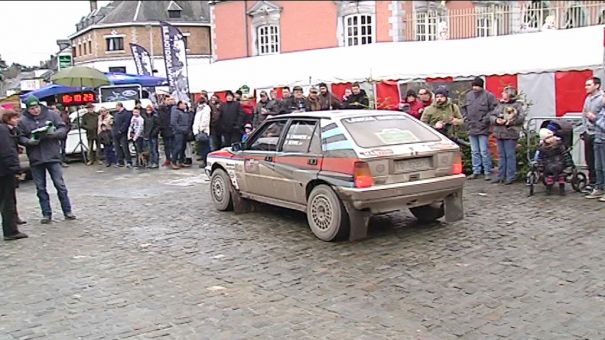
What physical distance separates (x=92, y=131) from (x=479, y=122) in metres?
12.3

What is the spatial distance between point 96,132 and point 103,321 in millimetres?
14772

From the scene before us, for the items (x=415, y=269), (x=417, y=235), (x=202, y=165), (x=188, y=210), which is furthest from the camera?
(x=202, y=165)

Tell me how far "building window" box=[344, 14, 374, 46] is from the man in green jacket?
1748 centimetres

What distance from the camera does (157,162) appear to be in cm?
1730

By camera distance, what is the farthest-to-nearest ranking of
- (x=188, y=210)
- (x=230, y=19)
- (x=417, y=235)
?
(x=230, y=19) → (x=188, y=210) → (x=417, y=235)

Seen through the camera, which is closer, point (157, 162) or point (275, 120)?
point (275, 120)

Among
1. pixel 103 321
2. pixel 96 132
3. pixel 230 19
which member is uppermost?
pixel 230 19

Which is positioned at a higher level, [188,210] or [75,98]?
[75,98]

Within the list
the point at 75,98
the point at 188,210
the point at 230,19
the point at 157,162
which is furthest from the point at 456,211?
the point at 230,19

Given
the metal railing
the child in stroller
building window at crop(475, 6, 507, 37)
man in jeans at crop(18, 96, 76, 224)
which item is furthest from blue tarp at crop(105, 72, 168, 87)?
the child in stroller

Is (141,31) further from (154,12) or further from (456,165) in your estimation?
(456,165)

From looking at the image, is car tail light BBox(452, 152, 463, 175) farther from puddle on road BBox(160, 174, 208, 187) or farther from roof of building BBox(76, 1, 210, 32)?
roof of building BBox(76, 1, 210, 32)

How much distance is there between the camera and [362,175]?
24.4 ft

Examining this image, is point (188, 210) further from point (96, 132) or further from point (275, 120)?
point (96, 132)
